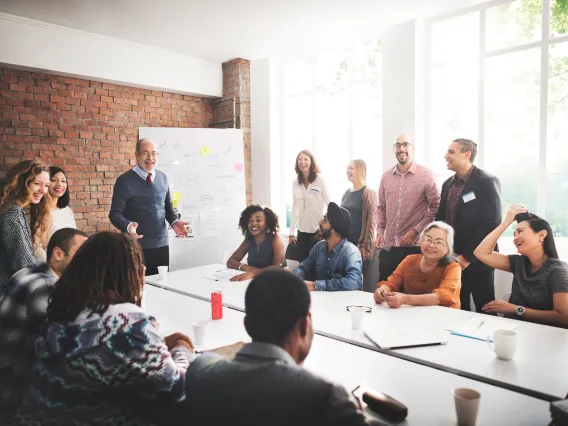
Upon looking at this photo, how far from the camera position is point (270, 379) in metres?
0.93

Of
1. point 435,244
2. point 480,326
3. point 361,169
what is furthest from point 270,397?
point 361,169

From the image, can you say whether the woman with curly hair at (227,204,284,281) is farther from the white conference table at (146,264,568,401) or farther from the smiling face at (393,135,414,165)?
the smiling face at (393,135,414,165)

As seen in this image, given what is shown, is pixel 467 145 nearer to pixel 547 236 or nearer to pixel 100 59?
pixel 547 236

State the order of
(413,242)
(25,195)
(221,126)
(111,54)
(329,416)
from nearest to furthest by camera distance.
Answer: (329,416), (25,195), (413,242), (111,54), (221,126)

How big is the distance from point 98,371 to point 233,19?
4.28 meters

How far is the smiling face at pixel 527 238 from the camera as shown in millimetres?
2330

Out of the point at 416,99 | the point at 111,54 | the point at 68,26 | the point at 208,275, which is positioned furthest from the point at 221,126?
the point at 208,275

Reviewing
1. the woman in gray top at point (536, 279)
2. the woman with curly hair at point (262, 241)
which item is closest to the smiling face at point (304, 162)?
the woman with curly hair at point (262, 241)

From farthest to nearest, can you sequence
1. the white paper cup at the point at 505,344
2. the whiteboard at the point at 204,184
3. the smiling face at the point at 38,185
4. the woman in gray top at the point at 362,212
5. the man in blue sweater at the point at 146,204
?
the whiteboard at the point at 204,184
the woman in gray top at the point at 362,212
the man in blue sweater at the point at 146,204
the smiling face at the point at 38,185
the white paper cup at the point at 505,344

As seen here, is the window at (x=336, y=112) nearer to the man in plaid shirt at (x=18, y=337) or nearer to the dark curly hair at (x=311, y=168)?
the dark curly hair at (x=311, y=168)

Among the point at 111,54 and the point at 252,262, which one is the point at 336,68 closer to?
the point at 111,54

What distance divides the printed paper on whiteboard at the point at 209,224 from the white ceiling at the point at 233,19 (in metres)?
2.20

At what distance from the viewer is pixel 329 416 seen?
913 mm

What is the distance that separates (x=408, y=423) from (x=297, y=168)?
3.67 metres
